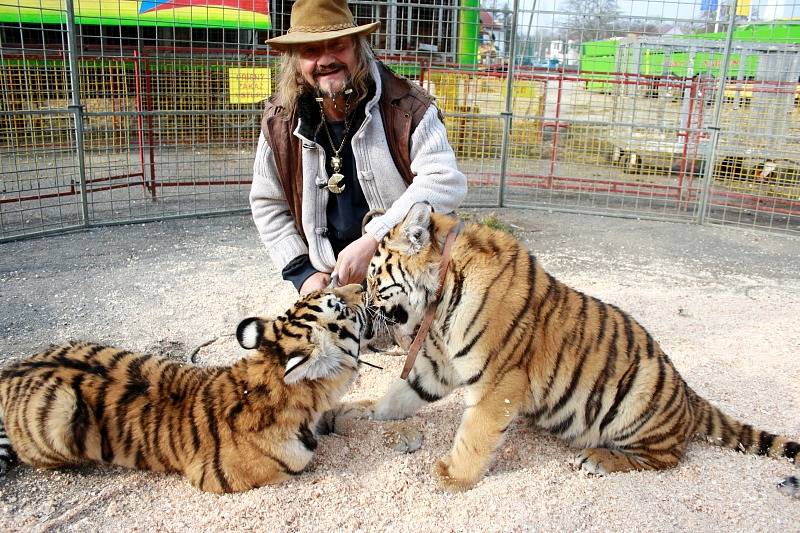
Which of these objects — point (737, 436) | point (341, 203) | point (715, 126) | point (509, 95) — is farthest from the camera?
point (509, 95)

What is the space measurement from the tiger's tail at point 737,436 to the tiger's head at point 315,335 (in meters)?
1.54

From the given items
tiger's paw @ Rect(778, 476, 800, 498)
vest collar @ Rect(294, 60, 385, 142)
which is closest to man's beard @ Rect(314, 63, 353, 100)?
vest collar @ Rect(294, 60, 385, 142)

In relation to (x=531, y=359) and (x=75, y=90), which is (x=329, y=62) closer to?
(x=531, y=359)

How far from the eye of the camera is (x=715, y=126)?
7.84 m

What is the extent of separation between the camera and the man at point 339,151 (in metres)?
3.40

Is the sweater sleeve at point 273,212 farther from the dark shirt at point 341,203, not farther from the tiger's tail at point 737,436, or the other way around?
the tiger's tail at point 737,436

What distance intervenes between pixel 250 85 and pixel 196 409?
5.91 metres

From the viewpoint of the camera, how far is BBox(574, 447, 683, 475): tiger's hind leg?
9.32 ft

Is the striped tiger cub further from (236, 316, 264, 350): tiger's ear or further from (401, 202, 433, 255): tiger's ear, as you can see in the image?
(236, 316, 264, 350): tiger's ear

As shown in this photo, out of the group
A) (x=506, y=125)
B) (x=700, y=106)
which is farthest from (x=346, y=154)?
(x=700, y=106)

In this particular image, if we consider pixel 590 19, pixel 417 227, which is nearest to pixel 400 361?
pixel 417 227

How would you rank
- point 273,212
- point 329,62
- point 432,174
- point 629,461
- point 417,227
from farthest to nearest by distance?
point 273,212 < point 432,174 < point 329,62 < point 629,461 < point 417,227

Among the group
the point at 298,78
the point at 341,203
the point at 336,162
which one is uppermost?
the point at 298,78

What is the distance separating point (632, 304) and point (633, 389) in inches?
93.3
